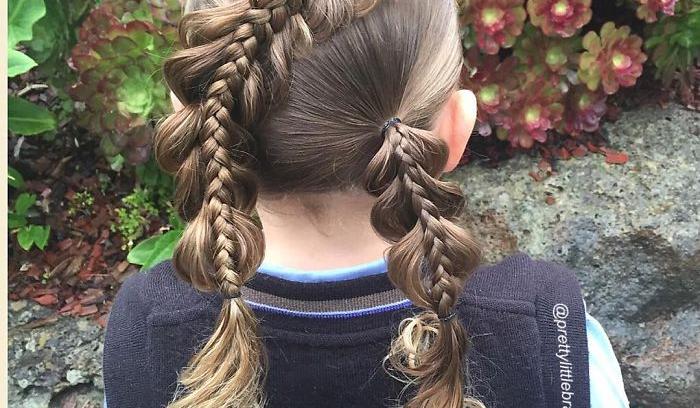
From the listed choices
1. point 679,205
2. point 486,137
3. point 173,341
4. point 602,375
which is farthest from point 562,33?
point 173,341

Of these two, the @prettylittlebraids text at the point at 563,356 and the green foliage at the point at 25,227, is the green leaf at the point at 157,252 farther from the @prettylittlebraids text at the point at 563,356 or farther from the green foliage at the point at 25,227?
the @prettylittlebraids text at the point at 563,356

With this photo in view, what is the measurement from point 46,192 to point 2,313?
4.20ft

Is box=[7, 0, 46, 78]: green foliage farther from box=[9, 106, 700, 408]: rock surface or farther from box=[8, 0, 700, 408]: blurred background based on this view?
box=[9, 106, 700, 408]: rock surface

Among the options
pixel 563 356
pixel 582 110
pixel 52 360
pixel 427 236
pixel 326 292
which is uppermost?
pixel 427 236

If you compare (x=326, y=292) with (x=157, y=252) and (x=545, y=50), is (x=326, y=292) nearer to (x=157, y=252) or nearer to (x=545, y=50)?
(x=157, y=252)

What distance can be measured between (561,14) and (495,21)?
7.0 inches

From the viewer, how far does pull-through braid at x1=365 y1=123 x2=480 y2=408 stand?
0.82m

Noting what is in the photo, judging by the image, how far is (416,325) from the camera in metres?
0.95

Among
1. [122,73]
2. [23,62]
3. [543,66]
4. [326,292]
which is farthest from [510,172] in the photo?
[23,62]

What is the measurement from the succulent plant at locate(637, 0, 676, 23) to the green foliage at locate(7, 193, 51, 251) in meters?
1.80

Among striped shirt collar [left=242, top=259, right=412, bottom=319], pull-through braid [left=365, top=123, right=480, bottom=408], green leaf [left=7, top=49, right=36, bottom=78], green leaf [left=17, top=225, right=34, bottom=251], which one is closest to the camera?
pull-through braid [left=365, top=123, right=480, bottom=408]

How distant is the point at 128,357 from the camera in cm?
108

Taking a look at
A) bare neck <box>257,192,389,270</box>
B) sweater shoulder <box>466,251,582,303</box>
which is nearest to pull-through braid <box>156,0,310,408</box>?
bare neck <box>257,192,389,270</box>

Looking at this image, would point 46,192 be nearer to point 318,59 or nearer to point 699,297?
point 318,59
